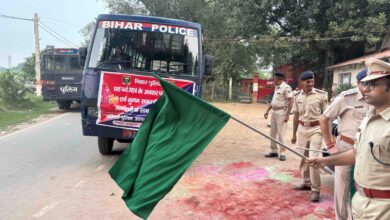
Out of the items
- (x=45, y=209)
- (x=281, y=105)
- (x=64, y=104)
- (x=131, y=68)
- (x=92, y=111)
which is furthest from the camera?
(x=64, y=104)

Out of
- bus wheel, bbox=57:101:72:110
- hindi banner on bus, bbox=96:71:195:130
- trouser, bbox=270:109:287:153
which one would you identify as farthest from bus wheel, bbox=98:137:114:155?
bus wheel, bbox=57:101:72:110

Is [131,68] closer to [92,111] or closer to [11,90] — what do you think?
[92,111]

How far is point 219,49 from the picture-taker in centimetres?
3241

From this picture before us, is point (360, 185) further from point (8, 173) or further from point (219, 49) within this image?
point (219, 49)

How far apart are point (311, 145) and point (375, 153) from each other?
313 cm

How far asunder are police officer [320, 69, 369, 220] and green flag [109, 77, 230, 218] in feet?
5.47

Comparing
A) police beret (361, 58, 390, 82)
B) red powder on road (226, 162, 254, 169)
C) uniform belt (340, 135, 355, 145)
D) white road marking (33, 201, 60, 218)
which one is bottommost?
white road marking (33, 201, 60, 218)

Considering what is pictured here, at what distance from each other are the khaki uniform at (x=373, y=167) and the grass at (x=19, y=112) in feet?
41.9

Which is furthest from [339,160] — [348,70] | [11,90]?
[348,70]

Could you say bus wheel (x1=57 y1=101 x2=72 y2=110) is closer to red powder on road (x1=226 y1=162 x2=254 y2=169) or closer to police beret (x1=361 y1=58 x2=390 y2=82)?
red powder on road (x1=226 y1=162 x2=254 y2=169)

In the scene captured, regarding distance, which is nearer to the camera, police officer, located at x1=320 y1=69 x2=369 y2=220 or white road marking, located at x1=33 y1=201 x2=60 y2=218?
police officer, located at x1=320 y1=69 x2=369 y2=220

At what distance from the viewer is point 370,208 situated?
261 centimetres

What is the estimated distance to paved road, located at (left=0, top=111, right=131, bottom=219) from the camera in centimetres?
527

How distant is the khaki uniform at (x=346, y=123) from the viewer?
14.5ft
